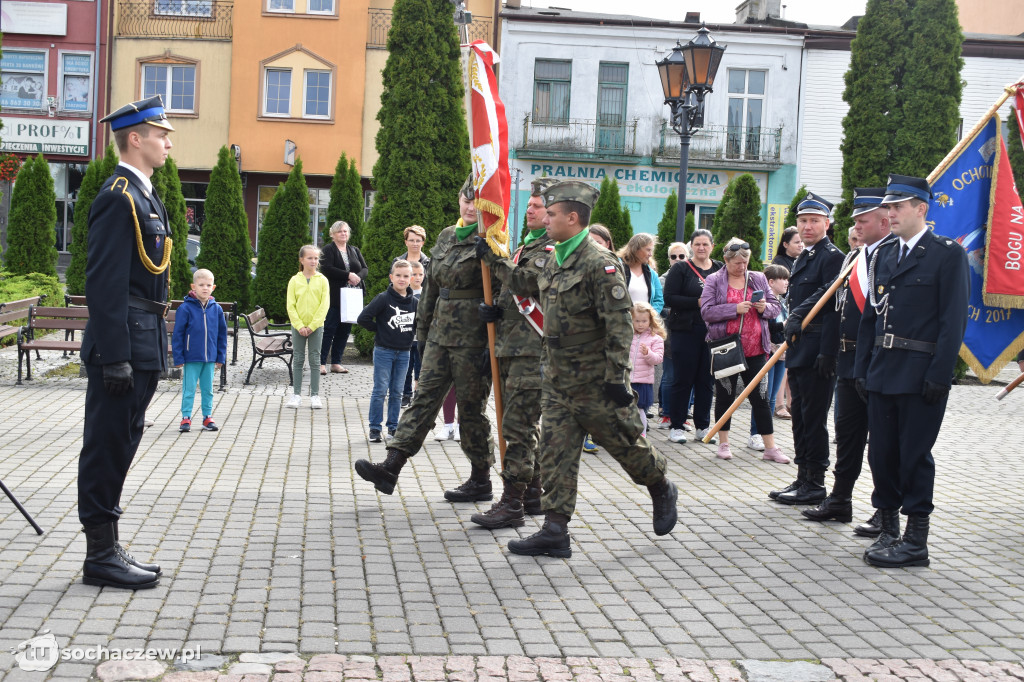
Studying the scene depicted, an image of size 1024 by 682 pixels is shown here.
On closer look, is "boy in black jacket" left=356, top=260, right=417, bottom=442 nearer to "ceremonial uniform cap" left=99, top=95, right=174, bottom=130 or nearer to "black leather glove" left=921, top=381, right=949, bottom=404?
"ceremonial uniform cap" left=99, top=95, right=174, bottom=130

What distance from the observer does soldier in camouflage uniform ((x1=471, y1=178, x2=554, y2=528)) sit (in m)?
6.73

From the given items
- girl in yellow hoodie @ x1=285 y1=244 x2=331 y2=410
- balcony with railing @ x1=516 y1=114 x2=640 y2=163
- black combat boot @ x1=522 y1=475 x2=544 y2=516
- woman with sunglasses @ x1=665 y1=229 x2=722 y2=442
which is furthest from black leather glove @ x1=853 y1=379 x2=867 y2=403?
balcony with railing @ x1=516 y1=114 x2=640 y2=163

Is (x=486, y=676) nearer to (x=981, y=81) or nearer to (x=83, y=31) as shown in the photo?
(x=981, y=81)

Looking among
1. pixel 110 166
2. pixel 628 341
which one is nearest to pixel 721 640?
pixel 628 341

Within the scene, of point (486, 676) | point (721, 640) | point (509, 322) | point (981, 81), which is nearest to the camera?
point (486, 676)

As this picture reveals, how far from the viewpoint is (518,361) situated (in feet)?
22.4

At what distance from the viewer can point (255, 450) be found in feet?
30.0

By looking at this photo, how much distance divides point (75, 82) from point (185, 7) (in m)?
4.10

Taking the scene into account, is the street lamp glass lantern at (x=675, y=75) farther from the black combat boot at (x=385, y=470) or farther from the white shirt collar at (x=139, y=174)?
the white shirt collar at (x=139, y=174)

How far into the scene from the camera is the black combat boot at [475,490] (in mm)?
7473

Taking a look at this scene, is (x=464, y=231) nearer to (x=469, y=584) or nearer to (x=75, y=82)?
(x=469, y=584)

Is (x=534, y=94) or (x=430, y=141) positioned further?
(x=534, y=94)

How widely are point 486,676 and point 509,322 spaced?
9.89ft

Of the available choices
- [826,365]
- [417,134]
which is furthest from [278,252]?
[826,365]
